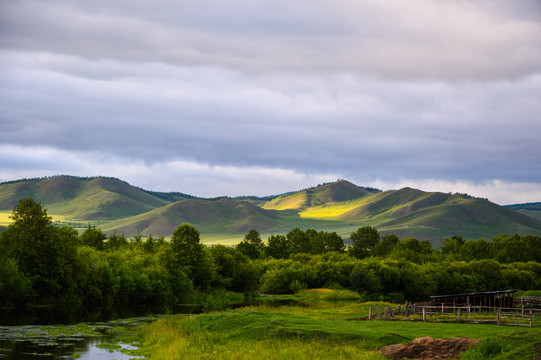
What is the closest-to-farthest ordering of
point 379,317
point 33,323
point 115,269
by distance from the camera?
point 33,323
point 379,317
point 115,269

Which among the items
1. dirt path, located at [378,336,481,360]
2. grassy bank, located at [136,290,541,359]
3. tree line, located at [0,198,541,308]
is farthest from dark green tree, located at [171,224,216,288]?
dirt path, located at [378,336,481,360]

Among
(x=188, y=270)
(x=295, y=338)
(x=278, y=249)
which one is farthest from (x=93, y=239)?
(x=295, y=338)

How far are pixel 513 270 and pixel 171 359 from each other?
129 m

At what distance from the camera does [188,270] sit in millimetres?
119250

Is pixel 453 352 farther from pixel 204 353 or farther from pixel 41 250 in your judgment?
pixel 41 250

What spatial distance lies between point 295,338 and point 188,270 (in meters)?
72.9

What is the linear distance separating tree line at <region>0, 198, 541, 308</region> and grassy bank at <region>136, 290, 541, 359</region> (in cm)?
3219

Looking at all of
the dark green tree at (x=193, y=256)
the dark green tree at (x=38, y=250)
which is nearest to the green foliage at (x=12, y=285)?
the dark green tree at (x=38, y=250)

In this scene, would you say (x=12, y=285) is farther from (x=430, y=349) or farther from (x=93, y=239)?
(x=93, y=239)

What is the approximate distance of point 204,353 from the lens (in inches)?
1737

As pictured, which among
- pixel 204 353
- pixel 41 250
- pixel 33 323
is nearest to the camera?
pixel 204 353

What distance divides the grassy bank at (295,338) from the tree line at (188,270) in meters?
32.2

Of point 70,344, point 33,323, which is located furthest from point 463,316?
point 33,323

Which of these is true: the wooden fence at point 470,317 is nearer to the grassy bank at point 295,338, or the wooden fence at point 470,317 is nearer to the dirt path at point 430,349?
the grassy bank at point 295,338
